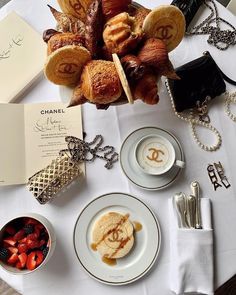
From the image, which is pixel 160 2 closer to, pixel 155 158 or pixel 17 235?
pixel 155 158

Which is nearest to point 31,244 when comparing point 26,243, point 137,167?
point 26,243

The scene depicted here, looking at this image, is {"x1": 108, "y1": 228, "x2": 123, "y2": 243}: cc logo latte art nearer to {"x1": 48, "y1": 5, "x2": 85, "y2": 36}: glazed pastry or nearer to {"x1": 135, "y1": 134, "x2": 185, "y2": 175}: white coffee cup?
{"x1": 135, "y1": 134, "x2": 185, "y2": 175}: white coffee cup

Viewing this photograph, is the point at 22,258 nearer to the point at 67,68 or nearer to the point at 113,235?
the point at 113,235

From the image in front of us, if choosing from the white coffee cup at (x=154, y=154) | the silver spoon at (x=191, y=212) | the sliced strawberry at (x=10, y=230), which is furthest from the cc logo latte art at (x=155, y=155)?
the sliced strawberry at (x=10, y=230)

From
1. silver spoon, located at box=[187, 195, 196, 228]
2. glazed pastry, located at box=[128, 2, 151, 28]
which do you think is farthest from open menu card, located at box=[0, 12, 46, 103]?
silver spoon, located at box=[187, 195, 196, 228]

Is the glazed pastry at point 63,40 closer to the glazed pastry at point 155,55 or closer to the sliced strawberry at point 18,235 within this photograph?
the glazed pastry at point 155,55
